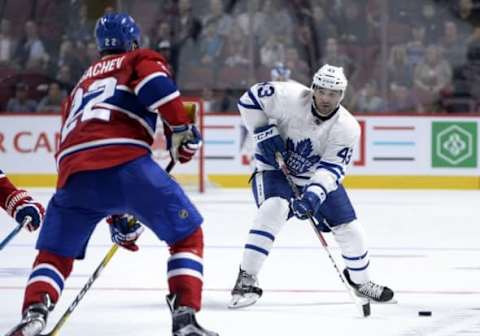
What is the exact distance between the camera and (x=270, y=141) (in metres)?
5.40

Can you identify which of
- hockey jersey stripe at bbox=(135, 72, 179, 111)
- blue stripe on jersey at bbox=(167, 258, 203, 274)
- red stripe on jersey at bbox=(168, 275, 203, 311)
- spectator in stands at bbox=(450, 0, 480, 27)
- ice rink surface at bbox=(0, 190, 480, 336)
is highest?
spectator in stands at bbox=(450, 0, 480, 27)

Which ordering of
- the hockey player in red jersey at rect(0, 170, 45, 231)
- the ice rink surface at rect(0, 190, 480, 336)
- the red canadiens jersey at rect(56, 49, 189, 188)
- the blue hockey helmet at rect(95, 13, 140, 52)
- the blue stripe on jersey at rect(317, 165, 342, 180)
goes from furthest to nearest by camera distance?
the blue stripe on jersey at rect(317, 165, 342, 180) < the ice rink surface at rect(0, 190, 480, 336) < the hockey player in red jersey at rect(0, 170, 45, 231) < the blue hockey helmet at rect(95, 13, 140, 52) < the red canadiens jersey at rect(56, 49, 189, 188)

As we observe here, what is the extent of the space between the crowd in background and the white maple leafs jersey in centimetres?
589

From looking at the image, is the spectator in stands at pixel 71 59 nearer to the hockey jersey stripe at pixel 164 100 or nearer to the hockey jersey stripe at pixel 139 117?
the hockey jersey stripe at pixel 139 117

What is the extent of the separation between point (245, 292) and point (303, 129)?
0.72 metres

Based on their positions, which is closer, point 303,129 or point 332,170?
point 332,170

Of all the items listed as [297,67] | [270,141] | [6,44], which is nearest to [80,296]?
[270,141]

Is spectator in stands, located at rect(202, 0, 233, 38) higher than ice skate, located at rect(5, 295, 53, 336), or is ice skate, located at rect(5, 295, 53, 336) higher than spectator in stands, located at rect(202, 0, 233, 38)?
spectator in stands, located at rect(202, 0, 233, 38)

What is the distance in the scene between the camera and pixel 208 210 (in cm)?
932

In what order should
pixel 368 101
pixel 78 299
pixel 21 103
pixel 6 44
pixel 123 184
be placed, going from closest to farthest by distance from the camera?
pixel 123 184 → pixel 78 299 → pixel 368 101 → pixel 21 103 → pixel 6 44

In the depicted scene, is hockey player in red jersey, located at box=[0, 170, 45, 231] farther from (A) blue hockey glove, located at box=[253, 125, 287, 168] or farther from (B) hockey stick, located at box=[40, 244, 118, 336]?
(A) blue hockey glove, located at box=[253, 125, 287, 168]

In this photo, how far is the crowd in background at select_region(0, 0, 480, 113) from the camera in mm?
11516

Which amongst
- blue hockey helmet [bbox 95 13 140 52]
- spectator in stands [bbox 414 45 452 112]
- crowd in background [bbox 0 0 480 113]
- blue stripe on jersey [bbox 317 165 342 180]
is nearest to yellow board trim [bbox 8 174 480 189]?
crowd in background [bbox 0 0 480 113]

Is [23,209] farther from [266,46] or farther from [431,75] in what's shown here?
[431,75]
